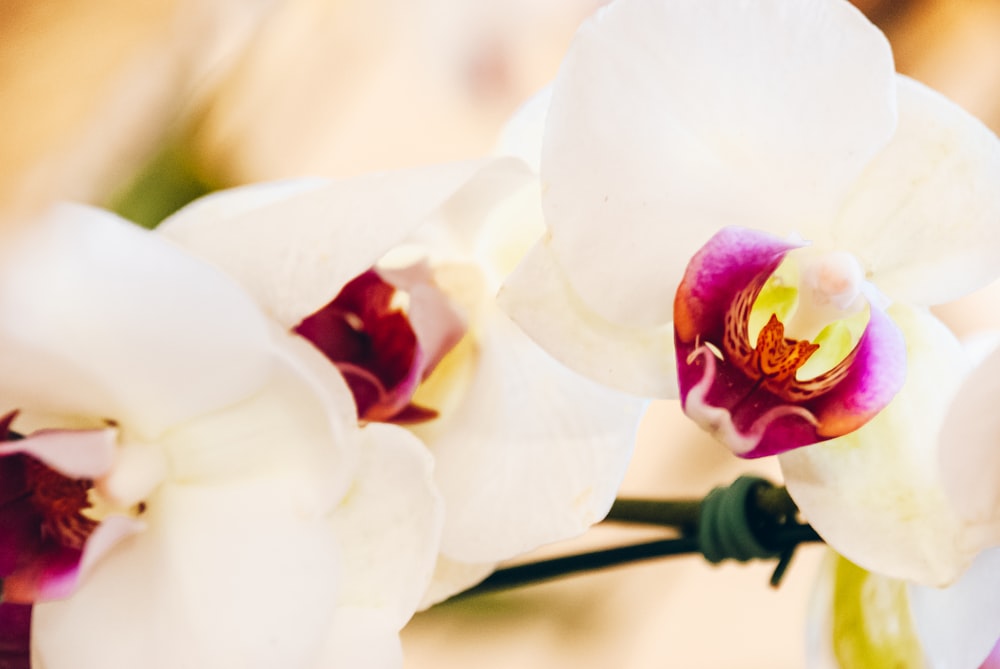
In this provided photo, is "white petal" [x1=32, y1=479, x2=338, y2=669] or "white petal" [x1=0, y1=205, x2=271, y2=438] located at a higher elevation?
"white petal" [x1=0, y1=205, x2=271, y2=438]

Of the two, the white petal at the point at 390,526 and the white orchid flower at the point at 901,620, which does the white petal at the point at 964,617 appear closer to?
the white orchid flower at the point at 901,620

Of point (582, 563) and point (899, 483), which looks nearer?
point (899, 483)

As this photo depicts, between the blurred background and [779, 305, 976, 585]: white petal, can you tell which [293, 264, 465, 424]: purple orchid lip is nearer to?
[779, 305, 976, 585]: white petal

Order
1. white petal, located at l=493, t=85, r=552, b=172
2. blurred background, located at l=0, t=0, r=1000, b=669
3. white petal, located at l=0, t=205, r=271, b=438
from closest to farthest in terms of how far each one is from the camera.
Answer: white petal, located at l=0, t=205, r=271, b=438, white petal, located at l=493, t=85, r=552, b=172, blurred background, located at l=0, t=0, r=1000, b=669

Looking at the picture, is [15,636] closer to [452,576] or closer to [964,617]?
[452,576]

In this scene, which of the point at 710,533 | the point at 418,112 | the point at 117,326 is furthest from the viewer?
the point at 418,112

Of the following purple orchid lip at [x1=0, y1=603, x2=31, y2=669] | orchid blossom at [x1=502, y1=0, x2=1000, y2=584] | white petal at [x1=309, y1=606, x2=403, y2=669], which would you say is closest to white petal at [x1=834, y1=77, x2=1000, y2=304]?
orchid blossom at [x1=502, y1=0, x2=1000, y2=584]

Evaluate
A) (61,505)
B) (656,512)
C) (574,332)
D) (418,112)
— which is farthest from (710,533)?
(418,112)

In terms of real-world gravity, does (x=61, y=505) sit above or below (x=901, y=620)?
above
